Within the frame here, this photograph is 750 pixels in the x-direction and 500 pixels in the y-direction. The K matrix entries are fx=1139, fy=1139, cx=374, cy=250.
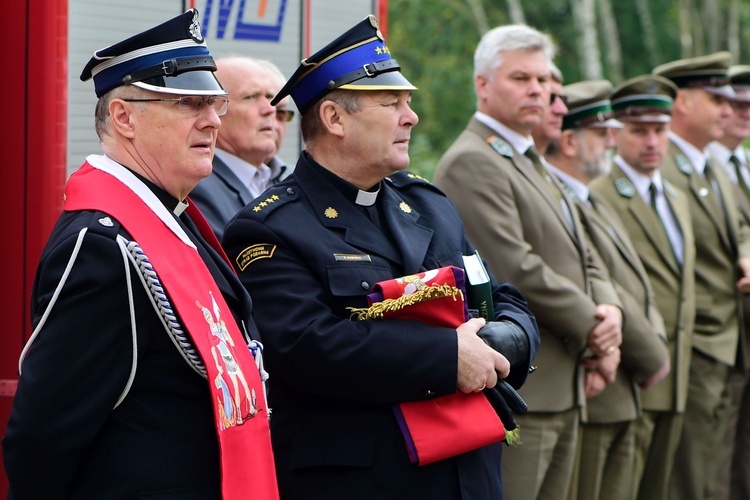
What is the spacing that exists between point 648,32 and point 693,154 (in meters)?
15.5

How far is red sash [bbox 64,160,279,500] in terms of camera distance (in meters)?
2.62

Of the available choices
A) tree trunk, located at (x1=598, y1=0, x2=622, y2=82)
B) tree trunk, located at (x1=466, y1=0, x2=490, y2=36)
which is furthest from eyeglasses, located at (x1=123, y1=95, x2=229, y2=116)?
tree trunk, located at (x1=598, y1=0, x2=622, y2=82)

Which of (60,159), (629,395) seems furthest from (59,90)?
(629,395)

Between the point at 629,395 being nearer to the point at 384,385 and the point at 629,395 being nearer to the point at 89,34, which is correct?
the point at 384,385

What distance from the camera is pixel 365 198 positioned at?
3621 mm

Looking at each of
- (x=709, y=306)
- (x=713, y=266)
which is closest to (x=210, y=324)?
(x=709, y=306)

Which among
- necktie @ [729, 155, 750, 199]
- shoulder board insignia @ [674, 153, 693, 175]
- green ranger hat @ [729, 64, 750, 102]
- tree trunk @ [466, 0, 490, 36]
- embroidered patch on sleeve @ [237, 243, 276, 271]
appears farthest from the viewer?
tree trunk @ [466, 0, 490, 36]

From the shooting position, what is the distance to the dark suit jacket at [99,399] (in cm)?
250

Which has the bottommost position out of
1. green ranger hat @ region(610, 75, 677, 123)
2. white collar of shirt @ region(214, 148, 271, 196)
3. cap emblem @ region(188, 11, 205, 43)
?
white collar of shirt @ region(214, 148, 271, 196)

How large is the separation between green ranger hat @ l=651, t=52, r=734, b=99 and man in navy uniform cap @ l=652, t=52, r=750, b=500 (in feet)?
1.04

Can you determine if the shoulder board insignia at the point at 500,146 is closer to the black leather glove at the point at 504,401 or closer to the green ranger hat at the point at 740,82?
the black leather glove at the point at 504,401

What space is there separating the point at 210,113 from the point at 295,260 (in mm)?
648

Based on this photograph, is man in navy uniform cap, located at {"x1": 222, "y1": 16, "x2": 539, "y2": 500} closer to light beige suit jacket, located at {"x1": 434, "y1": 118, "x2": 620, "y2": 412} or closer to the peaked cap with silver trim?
the peaked cap with silver trim

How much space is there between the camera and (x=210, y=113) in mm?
2904
